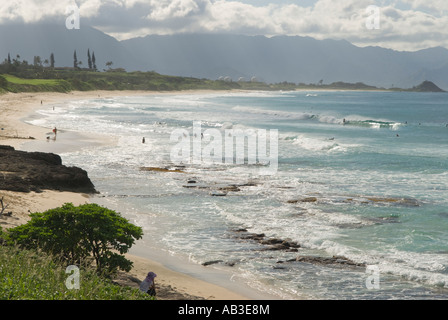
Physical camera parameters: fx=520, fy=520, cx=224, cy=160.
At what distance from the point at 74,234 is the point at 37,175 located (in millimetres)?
12685

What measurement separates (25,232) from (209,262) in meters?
5.84

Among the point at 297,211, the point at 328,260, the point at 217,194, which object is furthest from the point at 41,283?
the point at 217,194

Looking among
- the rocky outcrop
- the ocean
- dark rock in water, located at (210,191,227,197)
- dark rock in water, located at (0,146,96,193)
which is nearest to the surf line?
the ocean

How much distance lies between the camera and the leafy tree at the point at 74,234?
1223cm

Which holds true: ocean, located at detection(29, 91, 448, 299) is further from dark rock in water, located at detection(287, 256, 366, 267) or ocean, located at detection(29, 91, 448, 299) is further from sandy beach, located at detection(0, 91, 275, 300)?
sandy beach, located at detection(0, 91, 275, 300)

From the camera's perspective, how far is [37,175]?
23922 mm

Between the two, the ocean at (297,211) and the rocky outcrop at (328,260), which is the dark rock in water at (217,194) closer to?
the ocean at (297,211)

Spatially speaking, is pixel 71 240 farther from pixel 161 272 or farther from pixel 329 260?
pixel 329 260

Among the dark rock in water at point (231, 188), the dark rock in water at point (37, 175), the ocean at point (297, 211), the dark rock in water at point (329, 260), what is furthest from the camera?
the dark rock in water at point (231, 188)

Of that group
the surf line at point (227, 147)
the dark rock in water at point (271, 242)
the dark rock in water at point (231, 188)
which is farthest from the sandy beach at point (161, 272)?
the surf line at point (227, 147)

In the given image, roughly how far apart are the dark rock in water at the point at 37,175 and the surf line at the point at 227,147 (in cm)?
1084
